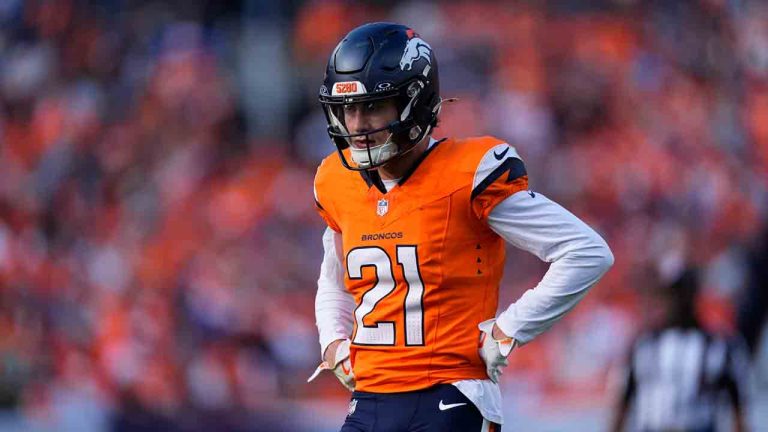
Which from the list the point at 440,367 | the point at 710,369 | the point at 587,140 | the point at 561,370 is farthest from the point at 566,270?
the point at 587,140

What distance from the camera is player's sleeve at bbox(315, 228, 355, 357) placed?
3834 mm

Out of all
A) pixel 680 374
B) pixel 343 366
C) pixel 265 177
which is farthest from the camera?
pixel 265 177

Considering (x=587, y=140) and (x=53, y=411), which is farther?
(x=53, y=411)

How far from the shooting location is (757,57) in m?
8.53

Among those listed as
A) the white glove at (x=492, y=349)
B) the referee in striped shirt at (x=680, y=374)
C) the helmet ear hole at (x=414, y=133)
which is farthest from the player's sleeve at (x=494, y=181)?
the referee in striped shirt at (x=680, y=374)

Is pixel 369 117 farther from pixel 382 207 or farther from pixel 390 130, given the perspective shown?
pixel 382 207

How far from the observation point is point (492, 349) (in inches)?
134

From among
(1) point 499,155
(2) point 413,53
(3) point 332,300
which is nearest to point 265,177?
(3) point 332,300

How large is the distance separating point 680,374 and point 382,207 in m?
2.77

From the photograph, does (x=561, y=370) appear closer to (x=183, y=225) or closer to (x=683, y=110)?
(x=683, y=110)

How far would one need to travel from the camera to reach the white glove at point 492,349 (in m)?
3.38

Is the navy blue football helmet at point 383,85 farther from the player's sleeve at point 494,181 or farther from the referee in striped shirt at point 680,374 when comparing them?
the referee in striped shirt at point 680,374

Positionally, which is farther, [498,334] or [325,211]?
[325,211]

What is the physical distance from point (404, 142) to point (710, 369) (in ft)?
9.22
